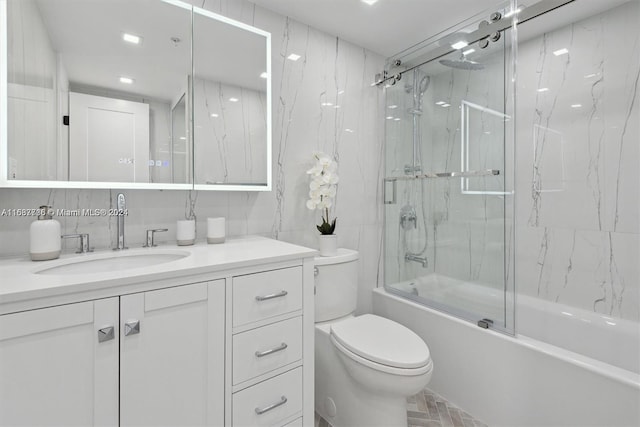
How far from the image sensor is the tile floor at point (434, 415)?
5.32 ft

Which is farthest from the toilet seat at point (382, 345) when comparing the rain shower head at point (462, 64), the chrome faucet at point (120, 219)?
the rain shower head at point (462, 64)

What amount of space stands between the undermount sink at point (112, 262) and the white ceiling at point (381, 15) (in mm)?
1487

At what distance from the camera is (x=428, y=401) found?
1810 millimetres

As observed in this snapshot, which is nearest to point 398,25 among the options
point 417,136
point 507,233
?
point 417,136

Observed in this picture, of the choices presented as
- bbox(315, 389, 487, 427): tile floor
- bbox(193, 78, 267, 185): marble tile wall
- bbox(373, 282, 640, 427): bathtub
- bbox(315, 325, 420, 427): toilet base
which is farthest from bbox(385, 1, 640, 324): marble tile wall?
bbox(193, 78, 267, 185): marble tile wall

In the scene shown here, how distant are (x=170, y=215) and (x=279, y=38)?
1.23m

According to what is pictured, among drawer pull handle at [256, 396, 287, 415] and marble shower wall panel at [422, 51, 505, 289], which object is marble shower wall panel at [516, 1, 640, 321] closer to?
marble shower wall panel at [422, 51, 505, 289]

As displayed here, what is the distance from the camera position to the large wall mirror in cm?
117

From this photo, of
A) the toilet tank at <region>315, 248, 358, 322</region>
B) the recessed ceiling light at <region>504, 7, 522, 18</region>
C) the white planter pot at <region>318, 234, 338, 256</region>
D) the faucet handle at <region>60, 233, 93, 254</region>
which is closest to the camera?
the faucet handle at <region>60, 233, 93, 254</region>

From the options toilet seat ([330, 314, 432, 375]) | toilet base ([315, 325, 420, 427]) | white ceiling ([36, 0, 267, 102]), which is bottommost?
toilet base ([315, 325, 420, 427])

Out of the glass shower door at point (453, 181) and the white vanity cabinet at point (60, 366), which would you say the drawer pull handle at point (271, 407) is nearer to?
the white vanity cabinet at point (60, 366)

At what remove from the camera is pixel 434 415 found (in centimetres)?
169

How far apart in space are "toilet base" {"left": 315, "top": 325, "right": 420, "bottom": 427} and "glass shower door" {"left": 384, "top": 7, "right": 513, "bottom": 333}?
2.26 ft

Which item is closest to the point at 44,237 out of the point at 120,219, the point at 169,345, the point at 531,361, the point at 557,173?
the point at 120,219
